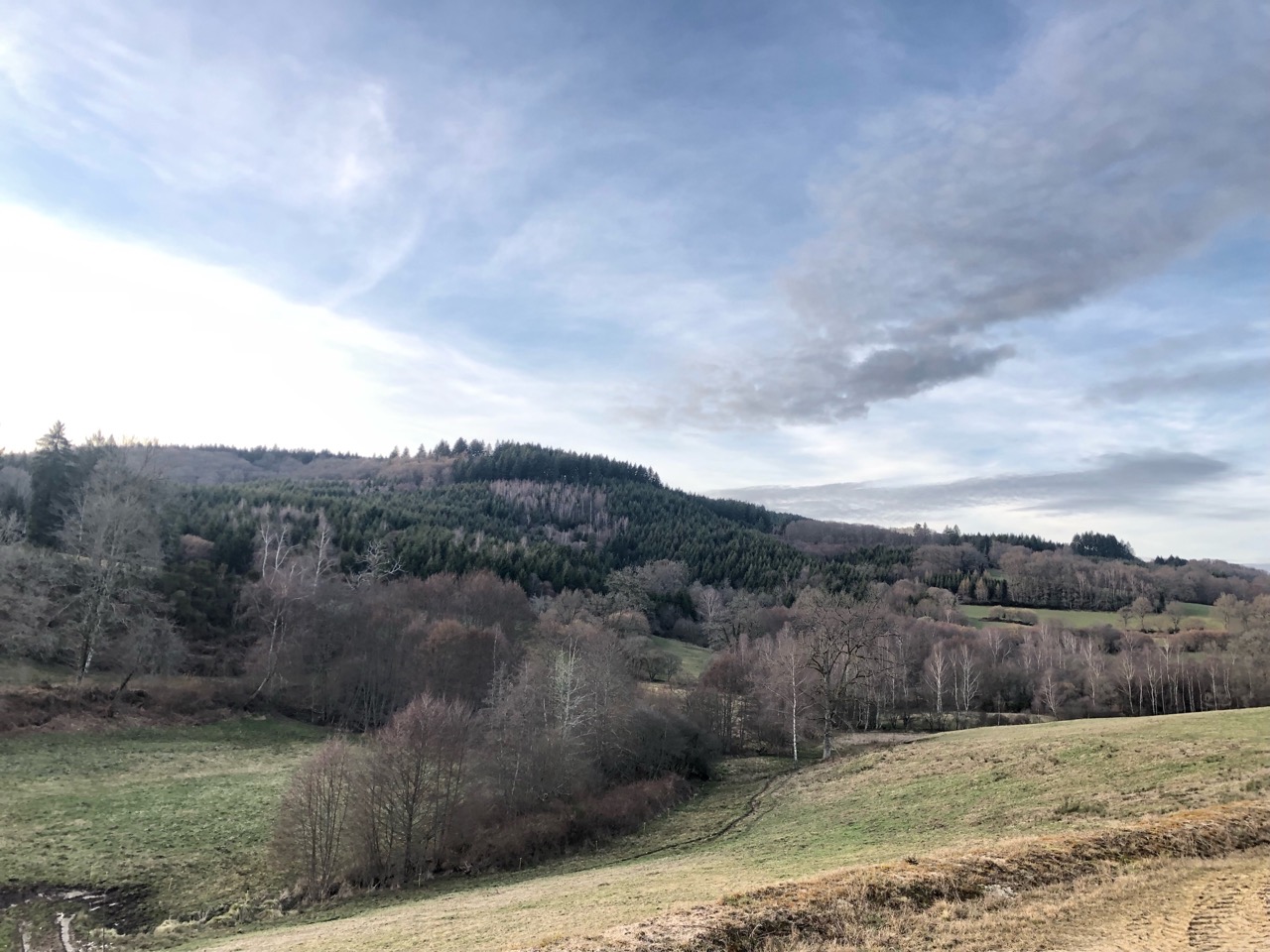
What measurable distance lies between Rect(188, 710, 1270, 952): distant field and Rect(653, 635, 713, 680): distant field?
54159 mm

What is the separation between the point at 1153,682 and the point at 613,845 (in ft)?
299

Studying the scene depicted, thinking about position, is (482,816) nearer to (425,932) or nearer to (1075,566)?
(425,932)

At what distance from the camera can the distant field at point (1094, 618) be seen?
128000 millimetres

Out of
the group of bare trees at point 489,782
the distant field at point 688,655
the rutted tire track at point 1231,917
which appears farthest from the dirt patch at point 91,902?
the distant field at point 688,655

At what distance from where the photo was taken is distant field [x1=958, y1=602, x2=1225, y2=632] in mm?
128000

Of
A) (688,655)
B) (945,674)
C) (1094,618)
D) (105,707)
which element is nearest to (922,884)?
(105,707)

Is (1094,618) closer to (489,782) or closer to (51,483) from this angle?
(489,782)

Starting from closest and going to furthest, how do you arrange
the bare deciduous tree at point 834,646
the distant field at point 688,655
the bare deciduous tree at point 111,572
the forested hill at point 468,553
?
the bare deciduous tree at point 834,646 → the bare deciduous tree at point 111,572 → the forested hill at point 468,553 → the distant field at point 688,655

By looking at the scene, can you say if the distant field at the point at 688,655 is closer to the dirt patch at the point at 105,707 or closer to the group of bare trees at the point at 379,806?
the dirt patch at the point at 105,707

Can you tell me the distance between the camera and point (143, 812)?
36.1m

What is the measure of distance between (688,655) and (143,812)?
8465 cm

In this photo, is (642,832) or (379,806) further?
(642,832)

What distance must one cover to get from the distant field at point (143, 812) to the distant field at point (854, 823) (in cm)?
854

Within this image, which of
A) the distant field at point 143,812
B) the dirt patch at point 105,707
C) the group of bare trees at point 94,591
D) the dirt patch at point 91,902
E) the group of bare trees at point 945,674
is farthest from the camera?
the group of bare trees at point 945,674
